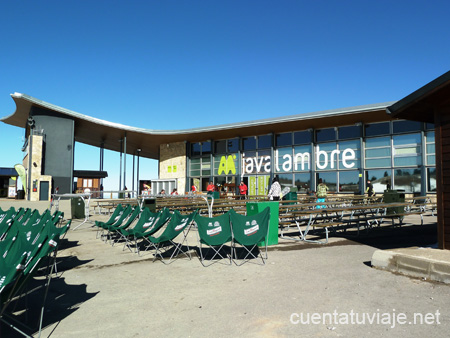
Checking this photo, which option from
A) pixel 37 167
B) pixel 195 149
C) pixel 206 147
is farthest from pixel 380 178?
pixel 37 167

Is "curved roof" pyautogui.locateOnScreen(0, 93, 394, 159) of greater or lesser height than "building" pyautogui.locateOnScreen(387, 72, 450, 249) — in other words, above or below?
above

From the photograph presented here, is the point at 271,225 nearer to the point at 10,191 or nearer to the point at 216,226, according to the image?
the point at 216,226

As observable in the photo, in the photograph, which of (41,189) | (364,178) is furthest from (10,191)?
(364,178)

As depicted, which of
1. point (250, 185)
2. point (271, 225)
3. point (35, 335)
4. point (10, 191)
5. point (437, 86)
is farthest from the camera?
point (10, 191)

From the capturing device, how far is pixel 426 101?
6.58 m

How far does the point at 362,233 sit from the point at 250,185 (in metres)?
17.2

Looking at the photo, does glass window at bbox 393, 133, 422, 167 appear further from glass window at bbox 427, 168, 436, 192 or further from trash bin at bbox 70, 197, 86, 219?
trash bin at bbox 70, 197, 86, 219

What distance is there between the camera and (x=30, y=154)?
107 feet

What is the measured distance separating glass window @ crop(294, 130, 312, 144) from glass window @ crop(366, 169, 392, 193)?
4.80 metres

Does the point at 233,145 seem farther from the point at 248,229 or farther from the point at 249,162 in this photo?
the point at 248,229

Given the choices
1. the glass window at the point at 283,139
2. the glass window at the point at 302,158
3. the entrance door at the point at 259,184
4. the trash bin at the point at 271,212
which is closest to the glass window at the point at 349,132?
the glass window at the point at 302,158

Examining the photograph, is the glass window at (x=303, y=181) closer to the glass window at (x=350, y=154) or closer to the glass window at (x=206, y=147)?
the glass window at (x=350, y=154)

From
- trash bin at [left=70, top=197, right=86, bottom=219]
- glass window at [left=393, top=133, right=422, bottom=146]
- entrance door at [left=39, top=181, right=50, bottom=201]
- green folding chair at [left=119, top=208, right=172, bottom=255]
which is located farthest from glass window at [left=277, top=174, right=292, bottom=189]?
entrance door at [left=39, top=181, right=50, bottom=201]

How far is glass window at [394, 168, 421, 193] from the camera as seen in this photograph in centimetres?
1942
